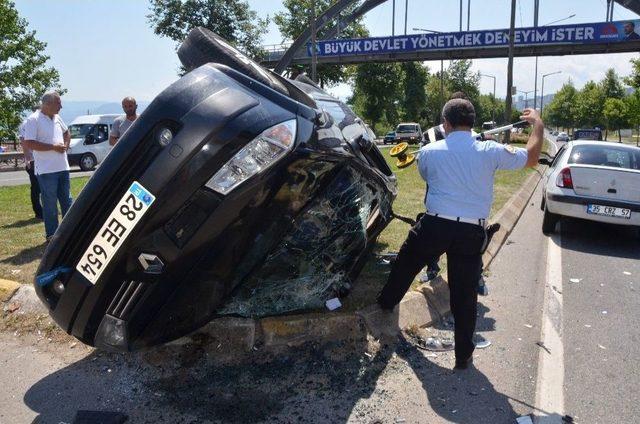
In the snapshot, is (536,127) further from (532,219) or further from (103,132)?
(103,132)

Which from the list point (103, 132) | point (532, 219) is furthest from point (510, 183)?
point (103, 132)

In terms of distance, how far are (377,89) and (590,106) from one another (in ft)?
95.3

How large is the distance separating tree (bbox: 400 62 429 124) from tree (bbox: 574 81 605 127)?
2082 centimetres

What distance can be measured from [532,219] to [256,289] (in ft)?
23.1

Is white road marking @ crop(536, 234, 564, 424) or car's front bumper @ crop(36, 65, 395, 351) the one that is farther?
white road marking @ crop(536, 234, 564, 424)

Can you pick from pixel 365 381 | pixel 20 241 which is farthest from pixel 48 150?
pixel 365 381

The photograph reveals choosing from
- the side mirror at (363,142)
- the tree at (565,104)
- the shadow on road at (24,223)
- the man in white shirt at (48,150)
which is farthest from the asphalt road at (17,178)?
the tree at (565,104)

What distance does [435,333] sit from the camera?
402 cm

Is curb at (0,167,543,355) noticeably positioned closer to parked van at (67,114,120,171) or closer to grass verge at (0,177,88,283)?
grass verge at (0,177,88,283)

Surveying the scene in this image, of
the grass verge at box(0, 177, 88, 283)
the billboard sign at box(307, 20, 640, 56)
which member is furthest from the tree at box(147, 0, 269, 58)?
the grass verge at box(0, 177, 88, 283)

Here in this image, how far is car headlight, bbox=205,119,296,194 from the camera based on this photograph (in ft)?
8.01

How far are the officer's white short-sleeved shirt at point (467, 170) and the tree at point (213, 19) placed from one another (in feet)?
146

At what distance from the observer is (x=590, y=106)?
6575 cm

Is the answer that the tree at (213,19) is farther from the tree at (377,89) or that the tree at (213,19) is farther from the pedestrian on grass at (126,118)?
the pedestrian on grass at (126,118)
